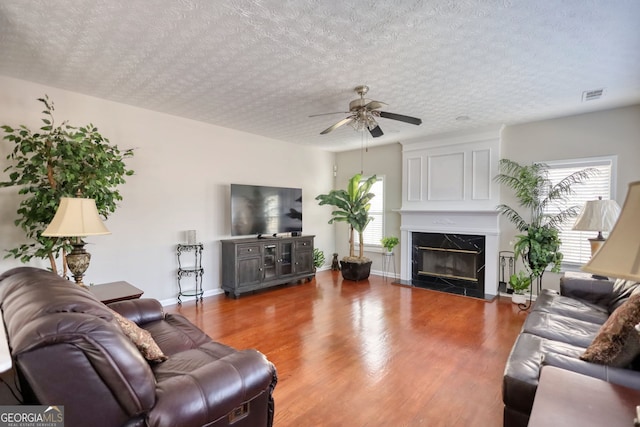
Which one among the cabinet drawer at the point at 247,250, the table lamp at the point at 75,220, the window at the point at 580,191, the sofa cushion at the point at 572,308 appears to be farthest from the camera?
the cabinet drawer at the point at 247,250

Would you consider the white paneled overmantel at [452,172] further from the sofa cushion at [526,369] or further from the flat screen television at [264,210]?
the sofa cushion at [526,369]

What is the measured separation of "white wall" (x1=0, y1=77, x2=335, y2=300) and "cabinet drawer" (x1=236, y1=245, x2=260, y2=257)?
0.52 meters

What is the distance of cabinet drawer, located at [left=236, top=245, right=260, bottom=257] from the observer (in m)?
4.82

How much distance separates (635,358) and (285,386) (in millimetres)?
2217

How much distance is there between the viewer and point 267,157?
580 centimetres

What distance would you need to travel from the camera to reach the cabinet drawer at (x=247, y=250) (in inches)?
190

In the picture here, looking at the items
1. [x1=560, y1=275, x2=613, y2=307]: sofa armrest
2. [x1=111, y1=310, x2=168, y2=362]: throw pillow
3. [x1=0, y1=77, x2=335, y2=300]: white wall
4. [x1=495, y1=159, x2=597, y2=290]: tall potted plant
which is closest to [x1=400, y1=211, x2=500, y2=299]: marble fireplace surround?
[x1=495, y1=159, x2=597, y2=290]: tall potted plant

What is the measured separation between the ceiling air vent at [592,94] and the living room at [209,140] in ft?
0.29

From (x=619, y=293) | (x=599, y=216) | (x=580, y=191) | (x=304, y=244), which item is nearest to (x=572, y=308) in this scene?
(x=619, y=293)

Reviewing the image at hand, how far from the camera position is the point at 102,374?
3.57ft

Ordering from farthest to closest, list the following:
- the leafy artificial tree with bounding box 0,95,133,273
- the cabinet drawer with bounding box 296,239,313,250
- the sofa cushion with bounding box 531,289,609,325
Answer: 1. the cabinet drawer with bounding box 296,239,313,250
2. the leafy artificial tree with bounding box 0,95,133,273
3. the sofa cushion with bounding box 531,289,609,325

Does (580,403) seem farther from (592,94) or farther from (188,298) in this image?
(188,298)

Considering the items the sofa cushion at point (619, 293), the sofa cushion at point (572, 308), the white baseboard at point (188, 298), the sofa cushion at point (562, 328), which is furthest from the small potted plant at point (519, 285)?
the white baseboard at point (188, 298)

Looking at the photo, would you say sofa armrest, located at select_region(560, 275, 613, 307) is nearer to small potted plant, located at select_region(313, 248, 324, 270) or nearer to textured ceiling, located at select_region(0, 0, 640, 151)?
textured ceiling, located at select_region(0, 0, 640, 151)
